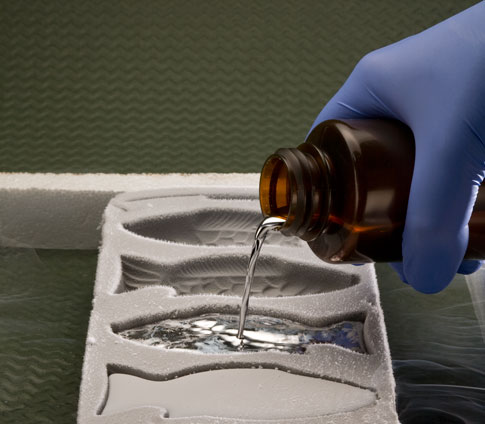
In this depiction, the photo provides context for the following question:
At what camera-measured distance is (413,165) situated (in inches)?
30.8

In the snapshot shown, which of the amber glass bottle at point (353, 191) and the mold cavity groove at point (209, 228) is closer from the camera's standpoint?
the amber glass bottle at point (353, 191)

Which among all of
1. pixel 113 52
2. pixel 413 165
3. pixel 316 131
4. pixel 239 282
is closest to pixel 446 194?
pixel 413 165

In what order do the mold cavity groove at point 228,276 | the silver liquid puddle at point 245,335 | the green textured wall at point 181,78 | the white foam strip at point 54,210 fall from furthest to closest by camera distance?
the green textured wall at point 181,78
the white foam strip at point 54,210
the mold cavity groove at point 228,276
the silver liquid puddle at point 245,335

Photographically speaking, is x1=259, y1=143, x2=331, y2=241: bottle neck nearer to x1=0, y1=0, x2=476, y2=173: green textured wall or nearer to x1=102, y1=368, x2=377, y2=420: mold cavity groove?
x1=102, y1=368, x2=377, y2=420: mold cavity groove

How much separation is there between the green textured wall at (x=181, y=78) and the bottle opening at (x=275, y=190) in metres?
0.62

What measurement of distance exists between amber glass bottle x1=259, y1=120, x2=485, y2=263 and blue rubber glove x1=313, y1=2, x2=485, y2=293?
0.07 feet

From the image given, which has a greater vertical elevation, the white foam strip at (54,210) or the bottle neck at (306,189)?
the bottle neck at (306,189)

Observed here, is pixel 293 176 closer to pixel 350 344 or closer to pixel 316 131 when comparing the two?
pixel 316 131

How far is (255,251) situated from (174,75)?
26.5 inches

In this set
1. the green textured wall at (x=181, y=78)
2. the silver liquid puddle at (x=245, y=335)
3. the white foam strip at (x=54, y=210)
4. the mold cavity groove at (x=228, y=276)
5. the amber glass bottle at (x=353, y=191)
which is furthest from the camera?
the green textured wall at (x=181, y=78)

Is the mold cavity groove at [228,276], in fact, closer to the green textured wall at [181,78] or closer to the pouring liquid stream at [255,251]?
the pouring liquid stream at [255,251]

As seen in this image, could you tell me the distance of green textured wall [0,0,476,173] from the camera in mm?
1426

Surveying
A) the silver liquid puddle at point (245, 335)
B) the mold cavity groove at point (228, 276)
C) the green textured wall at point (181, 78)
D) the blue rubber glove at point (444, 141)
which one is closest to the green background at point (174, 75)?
the green textured wall at point (181, 78)

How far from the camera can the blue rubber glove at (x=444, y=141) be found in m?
0.74
